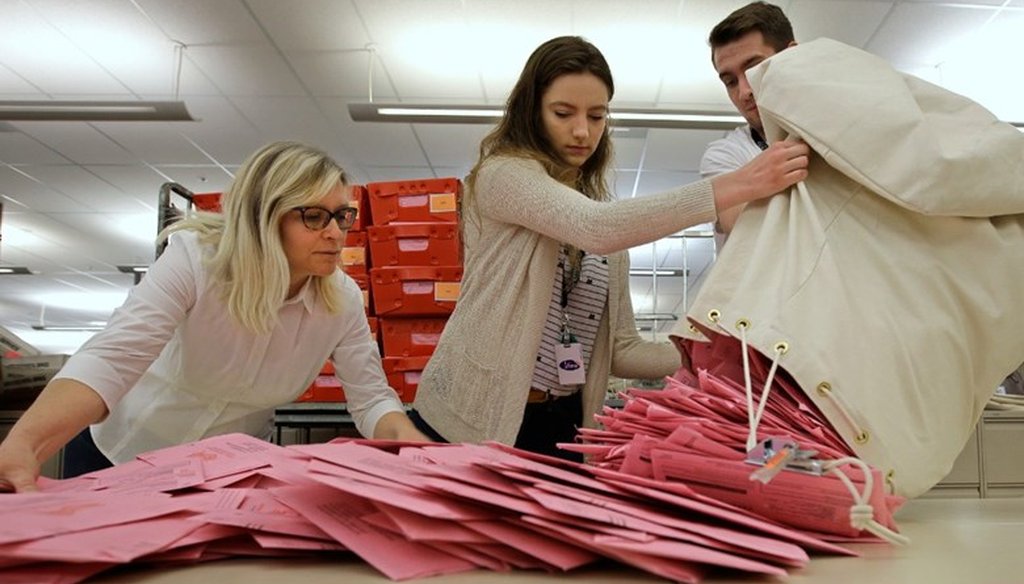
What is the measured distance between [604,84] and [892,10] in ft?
10.2

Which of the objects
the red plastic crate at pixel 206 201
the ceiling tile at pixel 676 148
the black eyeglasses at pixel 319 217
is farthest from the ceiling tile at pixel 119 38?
the ceiling tile at pixel 676 148

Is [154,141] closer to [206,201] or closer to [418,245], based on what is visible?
[206,201]

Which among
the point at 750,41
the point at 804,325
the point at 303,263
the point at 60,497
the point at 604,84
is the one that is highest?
the point at 750,41

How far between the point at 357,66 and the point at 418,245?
1.68 meters

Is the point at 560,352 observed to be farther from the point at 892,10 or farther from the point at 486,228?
the point at 892,10

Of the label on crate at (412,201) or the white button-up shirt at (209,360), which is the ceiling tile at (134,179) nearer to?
the label on crate at (412,201)

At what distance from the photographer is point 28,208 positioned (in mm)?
6629

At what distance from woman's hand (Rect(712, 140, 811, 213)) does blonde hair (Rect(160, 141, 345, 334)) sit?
906mm

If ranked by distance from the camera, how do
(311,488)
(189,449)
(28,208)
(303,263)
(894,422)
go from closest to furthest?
(311,488) < (894,422) < (189,449) < (303,263) < (28,208)

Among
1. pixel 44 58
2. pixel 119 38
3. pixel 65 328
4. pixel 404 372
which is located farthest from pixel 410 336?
pixel 65 328

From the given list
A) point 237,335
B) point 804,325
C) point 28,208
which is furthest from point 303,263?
point 28,208

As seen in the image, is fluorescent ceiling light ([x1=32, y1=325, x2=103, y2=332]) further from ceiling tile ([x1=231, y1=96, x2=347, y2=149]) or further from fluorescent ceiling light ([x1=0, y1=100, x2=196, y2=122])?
fluorescent ceiling light ([x1=0, y1=100, x2=196, y2=122])

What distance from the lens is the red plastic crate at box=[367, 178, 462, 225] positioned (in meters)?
3.13

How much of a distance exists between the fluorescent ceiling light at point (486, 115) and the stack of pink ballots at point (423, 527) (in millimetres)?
3314
